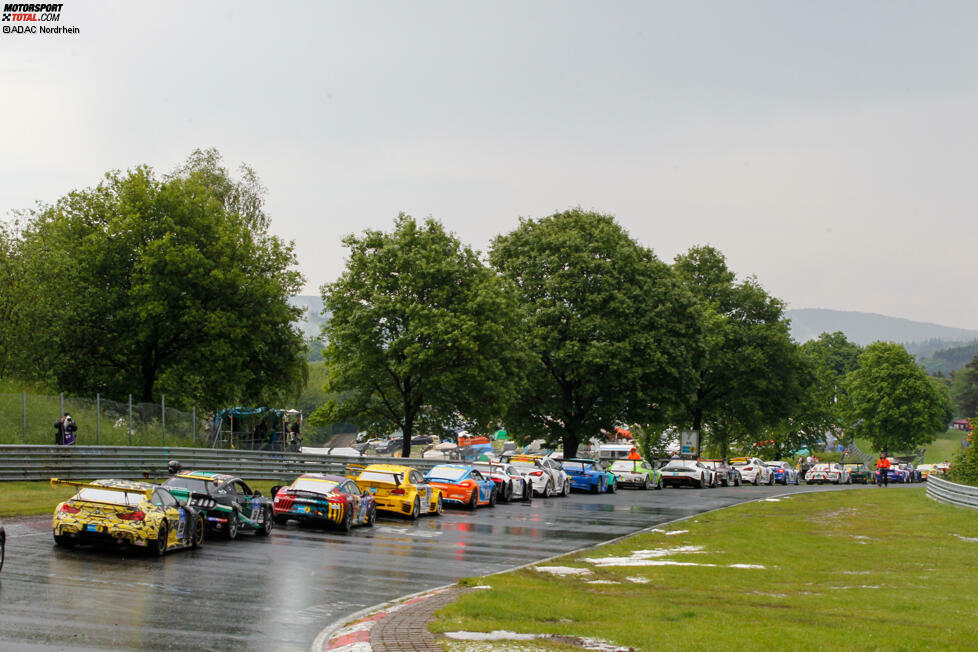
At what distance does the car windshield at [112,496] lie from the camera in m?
16.8

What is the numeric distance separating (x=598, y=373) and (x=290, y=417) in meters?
18.7

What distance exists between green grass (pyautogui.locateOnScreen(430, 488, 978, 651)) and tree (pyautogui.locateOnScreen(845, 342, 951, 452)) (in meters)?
79.1

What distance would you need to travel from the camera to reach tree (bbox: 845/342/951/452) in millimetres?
100062

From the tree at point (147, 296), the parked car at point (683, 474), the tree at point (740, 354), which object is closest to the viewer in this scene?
the tree at point (147, 296)

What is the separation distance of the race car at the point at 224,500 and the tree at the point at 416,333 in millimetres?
25023

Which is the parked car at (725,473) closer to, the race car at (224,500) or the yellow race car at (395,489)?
the yellow race car at (395,489)

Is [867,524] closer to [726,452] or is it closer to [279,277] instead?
[279,277]

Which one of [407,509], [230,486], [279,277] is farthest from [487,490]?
[279,277]

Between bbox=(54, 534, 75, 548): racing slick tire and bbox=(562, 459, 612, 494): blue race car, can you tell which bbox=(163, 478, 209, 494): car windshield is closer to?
bbox=(54, 534, 75, 548): racing slick tire

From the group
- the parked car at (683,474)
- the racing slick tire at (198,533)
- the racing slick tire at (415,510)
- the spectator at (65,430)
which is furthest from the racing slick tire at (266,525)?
the parked car at (683,474)

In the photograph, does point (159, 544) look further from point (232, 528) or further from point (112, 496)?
point (232, 528)

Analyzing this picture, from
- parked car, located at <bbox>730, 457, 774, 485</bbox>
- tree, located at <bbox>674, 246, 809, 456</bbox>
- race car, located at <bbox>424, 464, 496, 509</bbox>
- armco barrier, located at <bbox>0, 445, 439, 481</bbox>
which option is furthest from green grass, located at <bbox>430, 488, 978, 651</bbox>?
tree, located at <bbox>674, 246, 809, 456</bbox>

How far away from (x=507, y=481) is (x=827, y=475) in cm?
3854

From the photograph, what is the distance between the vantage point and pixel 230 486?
2080 centimetres
